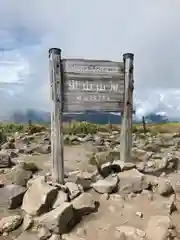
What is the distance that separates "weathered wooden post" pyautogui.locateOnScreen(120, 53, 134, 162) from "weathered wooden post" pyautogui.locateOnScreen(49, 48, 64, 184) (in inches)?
64.1

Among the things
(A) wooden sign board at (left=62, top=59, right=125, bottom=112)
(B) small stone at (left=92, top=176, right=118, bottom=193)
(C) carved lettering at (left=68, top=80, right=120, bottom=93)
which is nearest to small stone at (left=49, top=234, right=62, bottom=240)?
(B) small stone at (left=92, top=176, right=118, bottom=193)

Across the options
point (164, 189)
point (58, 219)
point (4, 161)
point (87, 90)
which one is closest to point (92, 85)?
point (87, 90)

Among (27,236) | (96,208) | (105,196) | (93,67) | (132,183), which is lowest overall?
(27,236)

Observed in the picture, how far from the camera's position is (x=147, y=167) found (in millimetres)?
9266

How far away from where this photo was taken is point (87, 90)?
7418 mm

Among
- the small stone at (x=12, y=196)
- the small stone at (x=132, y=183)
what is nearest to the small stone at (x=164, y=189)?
the small stone at (x=132, y=183)

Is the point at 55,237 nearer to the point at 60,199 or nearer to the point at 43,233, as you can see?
the point at 43,233

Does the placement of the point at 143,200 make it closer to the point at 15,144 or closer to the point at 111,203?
the point at 111,203

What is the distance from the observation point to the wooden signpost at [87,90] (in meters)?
7.13

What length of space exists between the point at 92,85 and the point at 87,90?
17 centimetres

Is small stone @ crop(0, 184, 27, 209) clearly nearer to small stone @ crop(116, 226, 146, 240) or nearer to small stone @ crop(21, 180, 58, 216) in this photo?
small stone @ crop(21, 180, 58, 216)

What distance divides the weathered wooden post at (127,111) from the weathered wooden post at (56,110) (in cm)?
163

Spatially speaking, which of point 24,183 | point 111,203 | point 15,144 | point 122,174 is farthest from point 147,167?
point 15,144

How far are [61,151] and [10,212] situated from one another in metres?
1.69
